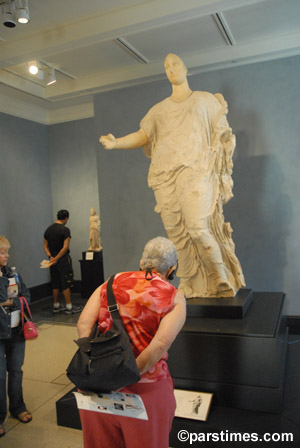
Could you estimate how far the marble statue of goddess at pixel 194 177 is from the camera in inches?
138

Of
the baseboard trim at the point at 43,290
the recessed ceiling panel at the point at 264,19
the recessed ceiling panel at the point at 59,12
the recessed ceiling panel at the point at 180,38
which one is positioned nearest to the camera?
the recessed ceiling panel at the point at 59,12

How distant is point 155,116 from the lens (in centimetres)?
379

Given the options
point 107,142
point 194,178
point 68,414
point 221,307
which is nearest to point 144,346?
point 68,414

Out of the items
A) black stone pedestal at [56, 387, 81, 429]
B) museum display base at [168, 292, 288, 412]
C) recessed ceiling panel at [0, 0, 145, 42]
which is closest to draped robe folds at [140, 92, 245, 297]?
museum display base at [168, 292, 288, 412]

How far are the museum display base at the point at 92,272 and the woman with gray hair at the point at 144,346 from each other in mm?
5037

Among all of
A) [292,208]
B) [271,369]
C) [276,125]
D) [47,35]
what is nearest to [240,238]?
[292,208]

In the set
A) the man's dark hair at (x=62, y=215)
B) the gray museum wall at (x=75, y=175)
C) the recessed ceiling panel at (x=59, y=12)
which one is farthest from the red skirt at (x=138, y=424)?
the gray museum wall at (x=75, y=175)

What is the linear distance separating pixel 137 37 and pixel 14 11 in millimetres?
1583

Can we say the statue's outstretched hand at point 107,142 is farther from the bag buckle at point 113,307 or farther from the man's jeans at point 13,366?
the bag buckle at point 113,307

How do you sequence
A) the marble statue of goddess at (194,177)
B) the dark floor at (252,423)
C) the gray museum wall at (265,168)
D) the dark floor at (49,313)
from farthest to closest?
1. the dark floor at (49,313)
2. the gray museum wall at (265,168)
3. the marble statue of goddess at (194,177)
4. the dark floor at (252,423)

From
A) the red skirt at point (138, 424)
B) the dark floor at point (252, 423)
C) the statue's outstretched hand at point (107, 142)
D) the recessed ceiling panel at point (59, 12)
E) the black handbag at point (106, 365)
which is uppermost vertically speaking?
the recessed ceiling panel at point (59, 12)

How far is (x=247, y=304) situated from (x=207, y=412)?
1.17 m

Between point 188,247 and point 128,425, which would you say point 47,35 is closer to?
point 188,247

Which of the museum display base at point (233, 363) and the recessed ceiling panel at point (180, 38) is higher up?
the recessed ceiling panel at point (180, 38)
